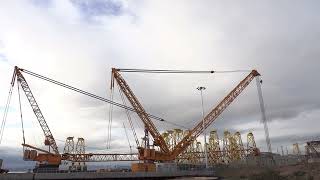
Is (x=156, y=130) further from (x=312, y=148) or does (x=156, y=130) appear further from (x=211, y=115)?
(x=312, y=148)

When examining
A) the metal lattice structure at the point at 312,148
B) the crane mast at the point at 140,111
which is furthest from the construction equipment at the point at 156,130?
the metal lattice structure at the point at 312,148

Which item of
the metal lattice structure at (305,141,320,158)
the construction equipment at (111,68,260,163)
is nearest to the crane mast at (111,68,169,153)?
the construction equipment at (111,68,260,163)

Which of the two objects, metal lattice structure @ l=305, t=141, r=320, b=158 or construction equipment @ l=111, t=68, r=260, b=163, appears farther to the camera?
metal lattice structure @ l=305, t=141, r=320, b=158

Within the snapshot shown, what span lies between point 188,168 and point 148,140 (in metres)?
18.2

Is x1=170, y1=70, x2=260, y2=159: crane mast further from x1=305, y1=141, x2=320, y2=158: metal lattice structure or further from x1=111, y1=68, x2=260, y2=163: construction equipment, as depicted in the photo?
x1=305, y1=141, x2=320, y2=158: metal lattice structure

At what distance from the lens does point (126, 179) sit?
341 ft

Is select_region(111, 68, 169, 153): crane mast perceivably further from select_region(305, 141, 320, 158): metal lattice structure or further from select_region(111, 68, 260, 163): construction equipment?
select_region(305, 141, 320, 158): metal lattice structure

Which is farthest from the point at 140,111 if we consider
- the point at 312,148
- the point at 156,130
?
the point at 312,148

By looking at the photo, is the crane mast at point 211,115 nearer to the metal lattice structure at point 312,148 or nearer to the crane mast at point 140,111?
the crane mast at point 140,111

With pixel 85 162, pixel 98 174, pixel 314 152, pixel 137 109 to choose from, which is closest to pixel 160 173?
pixel 98 174

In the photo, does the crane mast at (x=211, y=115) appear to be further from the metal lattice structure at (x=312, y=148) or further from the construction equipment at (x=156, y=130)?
the metal lattice structure at (x=312, y=148)

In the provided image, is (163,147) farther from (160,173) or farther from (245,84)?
(245,84)

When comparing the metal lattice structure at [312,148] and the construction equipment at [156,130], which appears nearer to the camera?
the construction equipment at [156,130]

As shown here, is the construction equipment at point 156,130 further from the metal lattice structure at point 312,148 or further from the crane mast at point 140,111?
the metal lattice structure at point 312,148
